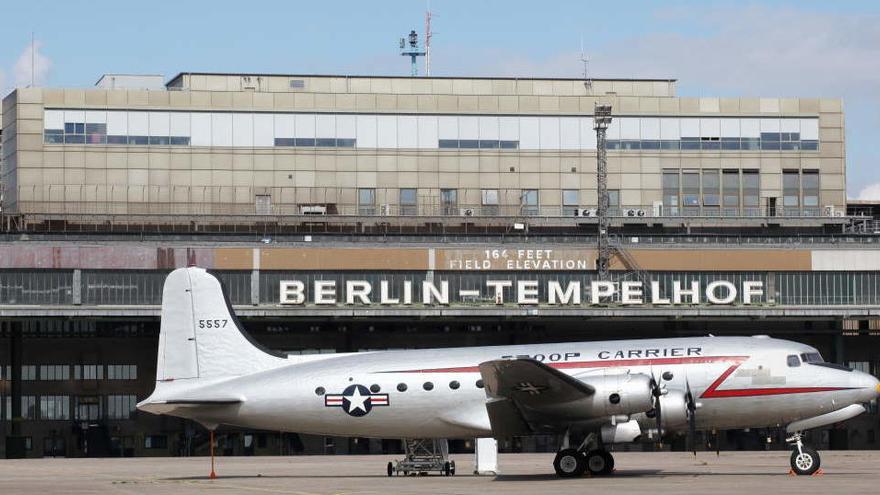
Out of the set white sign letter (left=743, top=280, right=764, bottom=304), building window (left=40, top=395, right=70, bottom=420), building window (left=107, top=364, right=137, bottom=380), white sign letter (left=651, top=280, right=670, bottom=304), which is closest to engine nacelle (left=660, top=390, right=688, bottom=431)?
white sign letter (left=651, top=280, right=670, bottom=304)

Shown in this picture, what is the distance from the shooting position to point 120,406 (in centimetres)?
7888

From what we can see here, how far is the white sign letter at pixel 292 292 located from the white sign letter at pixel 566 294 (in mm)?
14157

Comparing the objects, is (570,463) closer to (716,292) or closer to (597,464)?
(597,464)

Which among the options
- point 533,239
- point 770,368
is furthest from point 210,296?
point 533,239

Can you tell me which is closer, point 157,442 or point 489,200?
point 157,442

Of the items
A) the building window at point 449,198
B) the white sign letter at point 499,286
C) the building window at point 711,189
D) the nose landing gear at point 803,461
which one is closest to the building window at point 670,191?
the building window at point 711,189

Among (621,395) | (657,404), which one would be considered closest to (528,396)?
(621,395)

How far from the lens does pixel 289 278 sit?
79.8m

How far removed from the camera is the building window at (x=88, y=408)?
258 feet

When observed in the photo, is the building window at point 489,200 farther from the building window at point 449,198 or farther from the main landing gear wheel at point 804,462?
the main landing gear wheel at point 804,462

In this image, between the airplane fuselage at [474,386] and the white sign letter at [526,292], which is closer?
the airplane fuselage at [474,386]

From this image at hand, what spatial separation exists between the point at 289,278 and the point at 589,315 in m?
17.1

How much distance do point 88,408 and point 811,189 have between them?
47.2m

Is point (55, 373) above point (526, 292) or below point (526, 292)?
below
